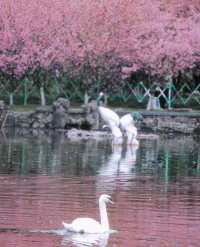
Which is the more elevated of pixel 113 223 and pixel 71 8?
pixel 71 8

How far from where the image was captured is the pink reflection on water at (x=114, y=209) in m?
17.9

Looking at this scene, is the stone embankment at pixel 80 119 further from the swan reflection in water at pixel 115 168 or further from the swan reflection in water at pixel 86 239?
the swan reflection in water at pixel 86 239

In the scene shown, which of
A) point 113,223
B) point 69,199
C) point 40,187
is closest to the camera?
point 113,223

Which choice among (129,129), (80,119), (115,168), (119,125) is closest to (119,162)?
(115,168)

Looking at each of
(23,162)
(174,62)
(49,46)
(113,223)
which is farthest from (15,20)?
(113,223)

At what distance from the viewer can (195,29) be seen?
53.4 m

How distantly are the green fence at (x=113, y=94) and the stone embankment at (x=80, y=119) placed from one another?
370 cm

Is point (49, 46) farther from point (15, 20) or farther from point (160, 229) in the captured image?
point (160, 229)

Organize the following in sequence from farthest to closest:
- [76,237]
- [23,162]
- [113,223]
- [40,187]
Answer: [23,162] → [40,187] → [113,223] → [76,237]

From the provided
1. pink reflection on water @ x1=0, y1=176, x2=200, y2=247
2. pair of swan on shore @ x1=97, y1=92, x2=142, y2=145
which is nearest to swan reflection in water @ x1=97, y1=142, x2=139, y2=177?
pink reflection on water @ x1=0, y1=176, x2=200, y2=247

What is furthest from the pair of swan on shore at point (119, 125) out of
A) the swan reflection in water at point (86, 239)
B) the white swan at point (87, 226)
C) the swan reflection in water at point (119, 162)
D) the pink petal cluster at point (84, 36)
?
the swan reflection in water at point (86, 239)

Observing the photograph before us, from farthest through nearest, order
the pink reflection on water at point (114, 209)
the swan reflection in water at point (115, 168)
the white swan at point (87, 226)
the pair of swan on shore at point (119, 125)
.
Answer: the pair of swan on shore at point (119, 125) < the swan reflection in water at point (115, 168) < the white swan at point (87, 226) < the pink reflection on water at point (114, 209)

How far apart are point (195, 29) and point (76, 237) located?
36115 mm

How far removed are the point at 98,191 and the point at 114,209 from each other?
2.74 meters
